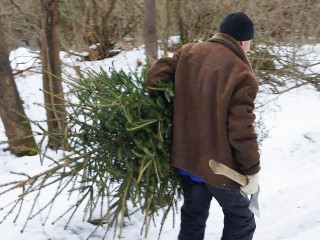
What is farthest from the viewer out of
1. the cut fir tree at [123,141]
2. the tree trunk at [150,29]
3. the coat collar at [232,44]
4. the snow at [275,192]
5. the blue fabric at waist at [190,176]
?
the tree trunk at [150,29]

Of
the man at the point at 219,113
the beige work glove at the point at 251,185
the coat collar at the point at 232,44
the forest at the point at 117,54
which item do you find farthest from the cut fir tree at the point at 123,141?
the beige work glove at the point at 251,185

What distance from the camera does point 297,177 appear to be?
4645 millimetres

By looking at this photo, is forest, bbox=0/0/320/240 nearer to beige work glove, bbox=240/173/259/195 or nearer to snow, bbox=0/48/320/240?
snow, bbox=0/48/320/240

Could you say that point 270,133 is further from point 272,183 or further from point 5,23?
point 5,23

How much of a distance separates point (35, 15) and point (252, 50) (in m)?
4.74

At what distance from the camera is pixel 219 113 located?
2.32 metres

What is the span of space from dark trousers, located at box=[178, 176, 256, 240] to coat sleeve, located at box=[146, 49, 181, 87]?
733 mm

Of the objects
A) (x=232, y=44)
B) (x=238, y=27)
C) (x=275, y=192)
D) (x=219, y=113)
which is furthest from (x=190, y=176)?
(x=275, y=192)

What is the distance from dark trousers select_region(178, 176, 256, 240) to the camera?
2.56 meters

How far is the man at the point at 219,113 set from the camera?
2.29 meters

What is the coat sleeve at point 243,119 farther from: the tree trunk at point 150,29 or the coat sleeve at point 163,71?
the tree trunk at point 150,29

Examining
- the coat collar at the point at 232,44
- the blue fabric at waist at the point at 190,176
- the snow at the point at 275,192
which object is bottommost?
the snow at the point at 275,192

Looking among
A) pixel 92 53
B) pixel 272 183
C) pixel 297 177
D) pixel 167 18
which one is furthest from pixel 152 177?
pixel 92 53

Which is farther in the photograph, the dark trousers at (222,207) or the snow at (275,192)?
the snow at (275,192)
